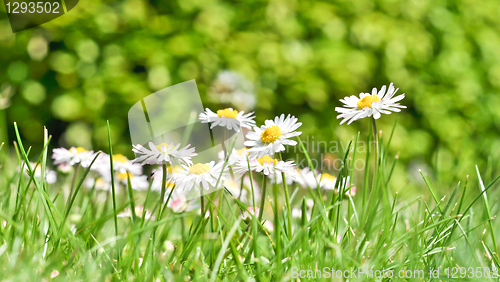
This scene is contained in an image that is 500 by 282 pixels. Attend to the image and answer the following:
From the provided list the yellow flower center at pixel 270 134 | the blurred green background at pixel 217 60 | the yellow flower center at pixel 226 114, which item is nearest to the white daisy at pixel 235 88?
the blurred green background at pixel 217 60

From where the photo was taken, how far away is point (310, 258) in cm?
91

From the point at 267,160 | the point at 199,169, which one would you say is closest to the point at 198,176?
the point at 199,169

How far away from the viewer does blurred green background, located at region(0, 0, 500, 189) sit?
232 cm

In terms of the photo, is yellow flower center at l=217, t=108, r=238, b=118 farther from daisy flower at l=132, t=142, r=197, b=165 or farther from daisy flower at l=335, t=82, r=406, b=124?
daisy flower at l=335, t=82, r=406, b=124

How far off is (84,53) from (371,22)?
186cm

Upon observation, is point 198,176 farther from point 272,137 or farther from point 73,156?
point 73,156

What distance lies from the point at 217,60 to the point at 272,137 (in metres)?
1.61

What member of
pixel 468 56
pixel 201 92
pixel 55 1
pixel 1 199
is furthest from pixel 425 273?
pixel 55 1

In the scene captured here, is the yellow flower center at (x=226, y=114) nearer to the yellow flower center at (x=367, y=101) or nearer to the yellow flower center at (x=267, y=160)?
the yellow flower center at (x=267, y=160)

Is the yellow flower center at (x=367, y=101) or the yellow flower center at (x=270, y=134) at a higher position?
the yellow flower center at (x=367, y=101)

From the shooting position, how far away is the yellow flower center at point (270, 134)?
2.76 feet

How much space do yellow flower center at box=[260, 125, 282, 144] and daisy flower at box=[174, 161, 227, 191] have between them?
0.12 metres

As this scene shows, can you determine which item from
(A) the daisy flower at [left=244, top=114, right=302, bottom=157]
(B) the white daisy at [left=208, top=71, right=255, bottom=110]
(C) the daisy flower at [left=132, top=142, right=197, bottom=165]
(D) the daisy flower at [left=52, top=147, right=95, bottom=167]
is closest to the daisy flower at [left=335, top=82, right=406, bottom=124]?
(A) the daisy flower at [left=244, top=114, right=302, bottom=157]

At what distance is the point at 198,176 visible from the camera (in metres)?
0.85
